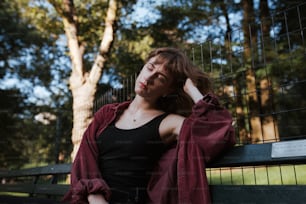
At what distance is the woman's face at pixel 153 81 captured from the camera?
1306mm

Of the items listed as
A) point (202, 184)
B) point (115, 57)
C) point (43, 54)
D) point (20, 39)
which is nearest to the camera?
point (202, 184)

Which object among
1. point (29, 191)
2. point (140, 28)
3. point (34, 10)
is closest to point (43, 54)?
point (140, 28)

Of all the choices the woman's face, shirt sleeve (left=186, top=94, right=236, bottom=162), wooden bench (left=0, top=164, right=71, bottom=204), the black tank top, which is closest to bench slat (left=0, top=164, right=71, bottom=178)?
wooden bench (left=0, top=164, right=71, bottom=204)

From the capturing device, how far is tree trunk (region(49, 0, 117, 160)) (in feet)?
15.5

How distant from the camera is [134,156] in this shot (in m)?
1.24

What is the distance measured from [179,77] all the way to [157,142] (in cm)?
30

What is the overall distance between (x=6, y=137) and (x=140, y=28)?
4.77 metres

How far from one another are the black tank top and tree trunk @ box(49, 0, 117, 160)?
10.7 ft

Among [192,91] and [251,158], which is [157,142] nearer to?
[192,91]

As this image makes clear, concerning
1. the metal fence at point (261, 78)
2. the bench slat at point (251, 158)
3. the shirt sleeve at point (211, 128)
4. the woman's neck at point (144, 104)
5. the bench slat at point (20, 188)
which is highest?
the metal fence at point (261, 78)

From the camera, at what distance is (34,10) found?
6074 mm

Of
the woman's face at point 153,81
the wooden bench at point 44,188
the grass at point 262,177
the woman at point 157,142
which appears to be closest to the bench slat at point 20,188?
the wooden bench at point 44,188

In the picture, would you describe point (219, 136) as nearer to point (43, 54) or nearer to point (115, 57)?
point (115, 57)

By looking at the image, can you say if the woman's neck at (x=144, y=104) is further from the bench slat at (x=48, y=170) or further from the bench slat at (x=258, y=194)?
the bench slat at (x=48, y=170)
